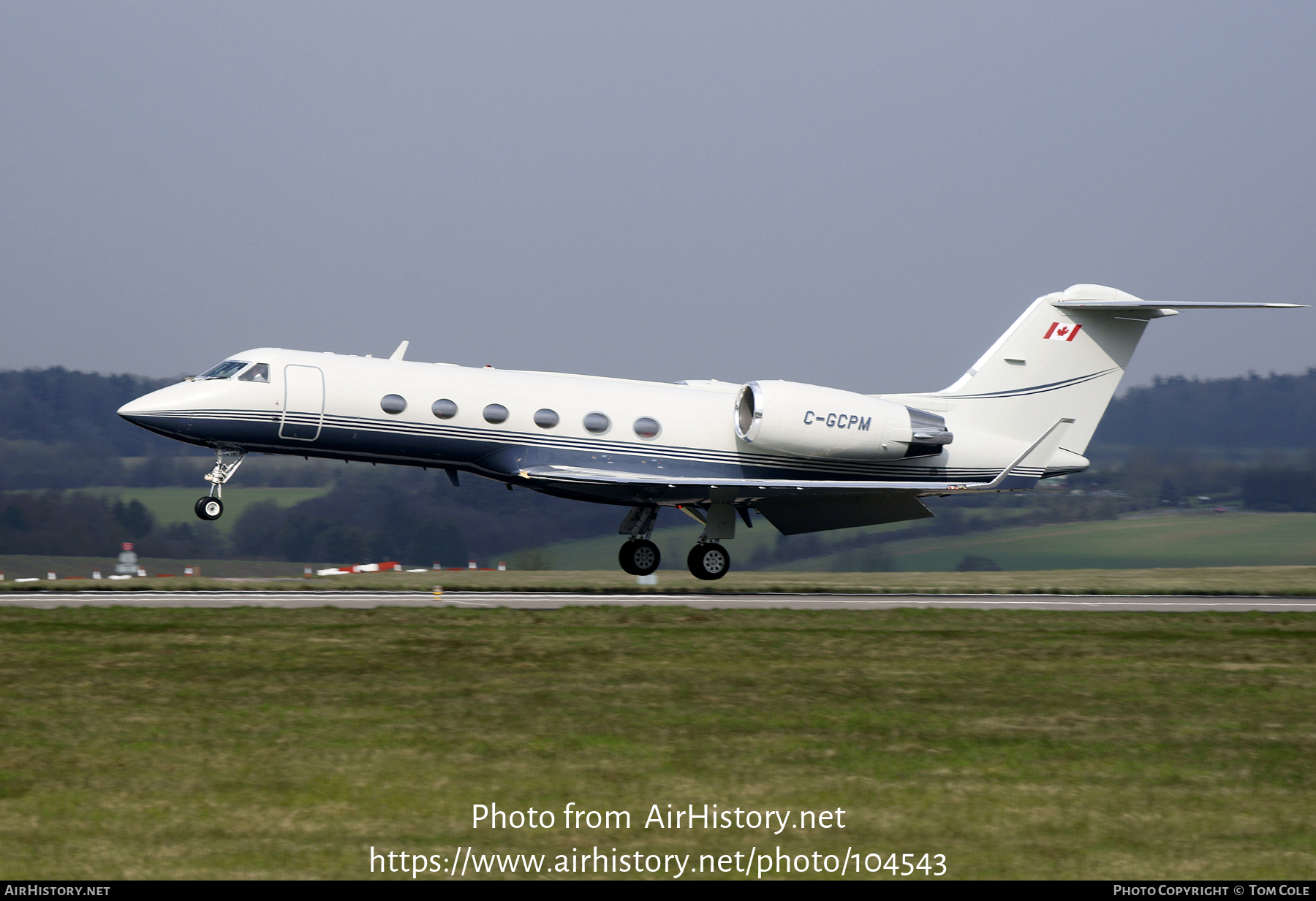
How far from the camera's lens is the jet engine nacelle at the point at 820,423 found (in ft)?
74.1

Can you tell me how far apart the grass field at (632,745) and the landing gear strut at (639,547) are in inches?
350

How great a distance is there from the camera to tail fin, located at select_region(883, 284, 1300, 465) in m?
24.7

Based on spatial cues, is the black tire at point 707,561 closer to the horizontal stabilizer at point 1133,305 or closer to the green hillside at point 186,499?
the horizontal stabilizer at point 1133,305

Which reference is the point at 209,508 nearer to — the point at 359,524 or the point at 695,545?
the point at 695,545

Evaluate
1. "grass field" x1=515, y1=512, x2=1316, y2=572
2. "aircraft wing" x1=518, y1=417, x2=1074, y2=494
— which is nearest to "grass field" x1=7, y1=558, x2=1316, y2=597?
"aircraft wing" x1=518, y1=417, x2=1074, y2=494

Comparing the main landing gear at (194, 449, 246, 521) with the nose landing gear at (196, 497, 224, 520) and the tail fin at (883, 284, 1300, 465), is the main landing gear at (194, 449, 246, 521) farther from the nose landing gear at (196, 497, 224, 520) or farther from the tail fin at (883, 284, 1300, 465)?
the tail fin at (883, 284, 1300, 465)

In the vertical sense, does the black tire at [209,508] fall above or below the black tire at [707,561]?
above

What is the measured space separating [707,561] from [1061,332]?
8.53 metres

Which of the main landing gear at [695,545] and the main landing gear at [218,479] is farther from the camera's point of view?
the main landing gear at [695,545]

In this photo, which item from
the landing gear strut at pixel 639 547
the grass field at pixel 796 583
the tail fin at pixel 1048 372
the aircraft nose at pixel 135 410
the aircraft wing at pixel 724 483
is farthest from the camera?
the tail fin at pixel 1048 372

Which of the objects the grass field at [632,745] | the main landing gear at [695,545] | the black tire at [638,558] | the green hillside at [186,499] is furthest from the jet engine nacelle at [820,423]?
the green hillside at [186,499]

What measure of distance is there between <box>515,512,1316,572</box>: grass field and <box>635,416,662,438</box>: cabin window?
1195 centimetres

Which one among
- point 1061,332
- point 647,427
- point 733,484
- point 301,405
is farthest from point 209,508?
point 1061,332

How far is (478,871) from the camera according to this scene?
22.4 feet
